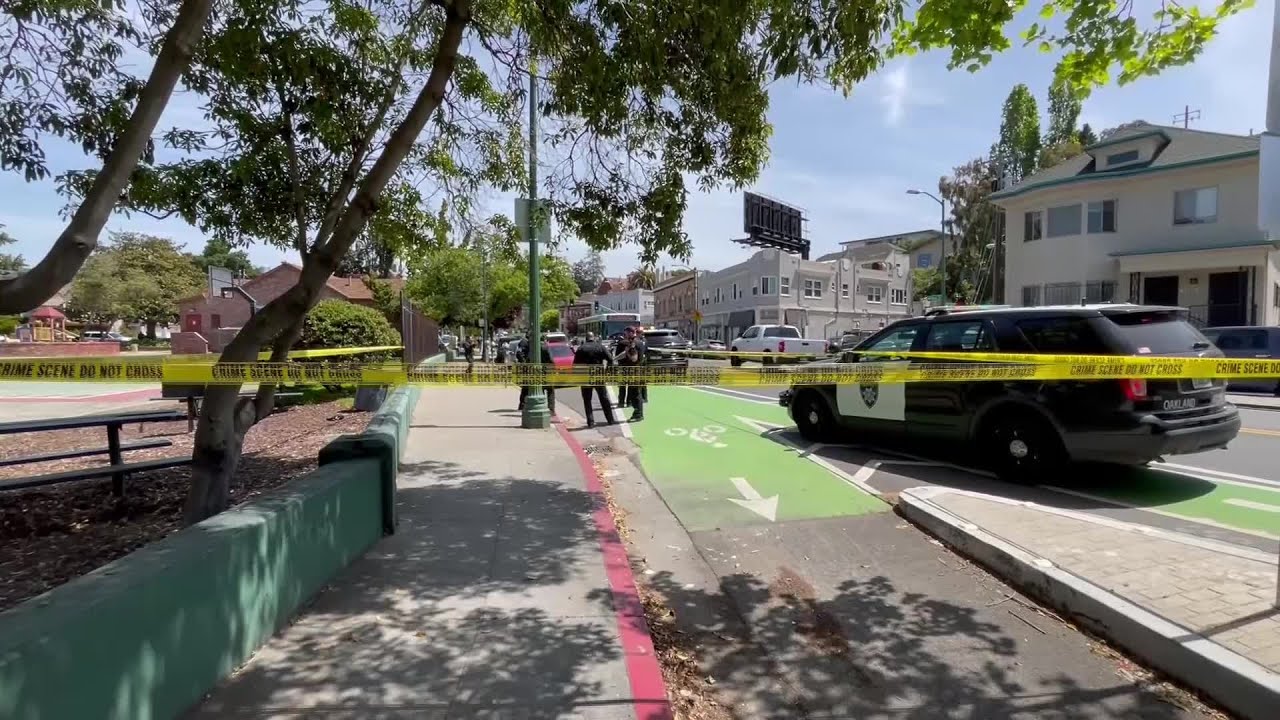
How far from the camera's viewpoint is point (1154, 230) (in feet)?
79.4

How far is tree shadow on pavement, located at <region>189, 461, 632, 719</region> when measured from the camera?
3.06 m

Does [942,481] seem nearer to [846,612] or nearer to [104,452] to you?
[846,612]

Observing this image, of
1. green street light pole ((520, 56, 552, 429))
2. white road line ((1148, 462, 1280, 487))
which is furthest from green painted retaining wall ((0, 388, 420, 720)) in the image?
white road line ((1148, 462, 1280, 487))

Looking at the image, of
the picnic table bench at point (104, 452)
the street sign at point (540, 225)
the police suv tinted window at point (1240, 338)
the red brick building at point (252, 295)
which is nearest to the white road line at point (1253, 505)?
the street sign at point (540, 225)

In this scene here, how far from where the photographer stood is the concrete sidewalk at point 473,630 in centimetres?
306

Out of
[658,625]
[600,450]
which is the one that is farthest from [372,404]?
[658,625]

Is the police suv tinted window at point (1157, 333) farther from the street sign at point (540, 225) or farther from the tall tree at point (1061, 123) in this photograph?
the tall tree at point (1061, 123)

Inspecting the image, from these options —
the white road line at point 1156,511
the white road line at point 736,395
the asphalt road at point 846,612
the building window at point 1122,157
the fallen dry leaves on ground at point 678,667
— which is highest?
the building window at point 1122,157

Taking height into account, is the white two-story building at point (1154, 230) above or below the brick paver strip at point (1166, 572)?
above

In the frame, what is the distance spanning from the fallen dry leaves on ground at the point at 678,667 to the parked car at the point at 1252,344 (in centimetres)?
1735

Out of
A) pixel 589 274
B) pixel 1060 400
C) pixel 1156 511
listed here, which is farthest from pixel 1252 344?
pixel 589 274

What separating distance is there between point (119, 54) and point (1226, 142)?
30.1m

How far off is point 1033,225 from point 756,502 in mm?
26009

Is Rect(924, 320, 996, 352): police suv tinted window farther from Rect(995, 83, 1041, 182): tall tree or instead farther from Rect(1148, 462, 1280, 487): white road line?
Rect(995, 83, 1041, 182): tall tree
